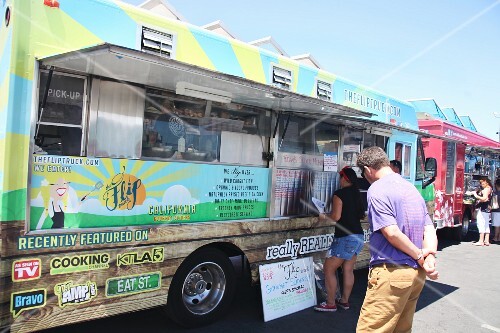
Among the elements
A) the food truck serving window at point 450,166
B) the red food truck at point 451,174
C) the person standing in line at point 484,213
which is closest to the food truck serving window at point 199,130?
the red food truck at point 451,174

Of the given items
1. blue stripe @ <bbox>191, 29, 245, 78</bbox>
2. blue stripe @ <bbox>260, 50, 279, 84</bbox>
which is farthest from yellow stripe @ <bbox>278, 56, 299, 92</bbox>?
blue stripe @ <bbox>191, 29, 245, 78</bbox>

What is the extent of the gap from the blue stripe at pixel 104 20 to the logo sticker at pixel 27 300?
2072mm

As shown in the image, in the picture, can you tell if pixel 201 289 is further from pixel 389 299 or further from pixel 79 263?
pixel 389 299

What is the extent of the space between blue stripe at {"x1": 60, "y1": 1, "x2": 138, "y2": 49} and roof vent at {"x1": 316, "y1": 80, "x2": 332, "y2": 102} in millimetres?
2628

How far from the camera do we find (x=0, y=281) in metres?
2.82

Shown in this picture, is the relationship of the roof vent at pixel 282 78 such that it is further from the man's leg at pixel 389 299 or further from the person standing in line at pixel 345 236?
the man's leg at pixel 389 299

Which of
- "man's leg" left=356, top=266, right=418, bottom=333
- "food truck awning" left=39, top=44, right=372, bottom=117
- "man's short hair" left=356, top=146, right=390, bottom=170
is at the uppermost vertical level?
"food truck awning" left=39, top=44, right=372, bottom=117

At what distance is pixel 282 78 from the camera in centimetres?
485

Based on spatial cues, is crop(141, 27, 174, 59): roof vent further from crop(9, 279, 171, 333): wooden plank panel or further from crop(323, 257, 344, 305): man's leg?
crop(323, 257, 344, 305): man's leg

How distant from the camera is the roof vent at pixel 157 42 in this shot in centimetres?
359

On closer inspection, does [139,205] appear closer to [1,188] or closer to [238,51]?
[1,188]

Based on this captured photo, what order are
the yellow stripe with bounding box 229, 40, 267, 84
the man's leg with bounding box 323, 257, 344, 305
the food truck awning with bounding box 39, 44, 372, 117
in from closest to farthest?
1. the food truck awning with bounding box 39, 44, 372, 117
2. the yellow stripe with bounding box 229, 40, 267, 84
3. the man's leg with bounding box 323, 257, 344, 305

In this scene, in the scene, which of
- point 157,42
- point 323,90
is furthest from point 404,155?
point 157,42

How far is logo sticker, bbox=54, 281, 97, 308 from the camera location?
3.12 metres
